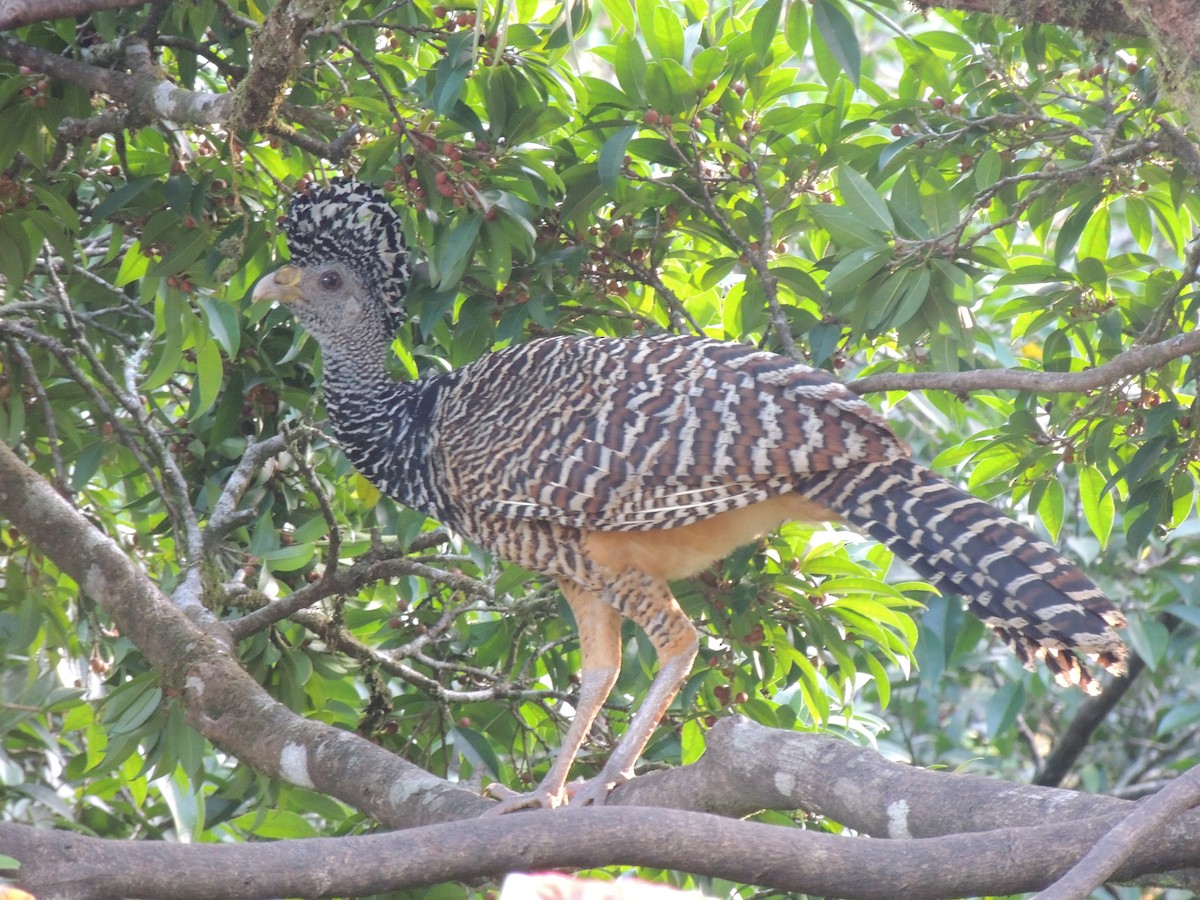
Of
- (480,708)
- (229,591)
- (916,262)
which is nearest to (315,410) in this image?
(229,591)

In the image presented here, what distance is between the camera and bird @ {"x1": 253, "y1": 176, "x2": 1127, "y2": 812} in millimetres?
3475

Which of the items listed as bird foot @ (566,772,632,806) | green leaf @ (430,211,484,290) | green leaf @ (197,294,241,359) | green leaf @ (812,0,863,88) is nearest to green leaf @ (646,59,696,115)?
green leaf @ (812,0,863,88)

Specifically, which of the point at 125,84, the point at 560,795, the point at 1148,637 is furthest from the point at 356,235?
the point at 1148,637

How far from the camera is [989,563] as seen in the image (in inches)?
134

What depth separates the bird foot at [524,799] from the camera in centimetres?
363

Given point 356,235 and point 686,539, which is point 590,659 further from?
point 356,235

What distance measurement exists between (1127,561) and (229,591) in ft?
16.1

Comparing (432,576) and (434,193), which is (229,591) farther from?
(434,193)

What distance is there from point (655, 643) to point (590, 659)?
242mm

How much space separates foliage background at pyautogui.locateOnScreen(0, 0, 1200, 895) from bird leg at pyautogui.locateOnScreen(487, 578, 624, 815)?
189 millimetres

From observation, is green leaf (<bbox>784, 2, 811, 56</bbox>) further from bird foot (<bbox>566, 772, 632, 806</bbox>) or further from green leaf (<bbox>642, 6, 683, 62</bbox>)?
bird foot (<bbox>566, 772, 632, 806</bbox>)

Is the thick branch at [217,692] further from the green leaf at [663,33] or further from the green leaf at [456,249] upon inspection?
the green leaf at [663,33]

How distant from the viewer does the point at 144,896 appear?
7.45ft

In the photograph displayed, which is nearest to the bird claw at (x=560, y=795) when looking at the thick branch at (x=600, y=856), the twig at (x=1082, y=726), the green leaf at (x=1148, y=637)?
the thick branch at (x=600, y=856)
